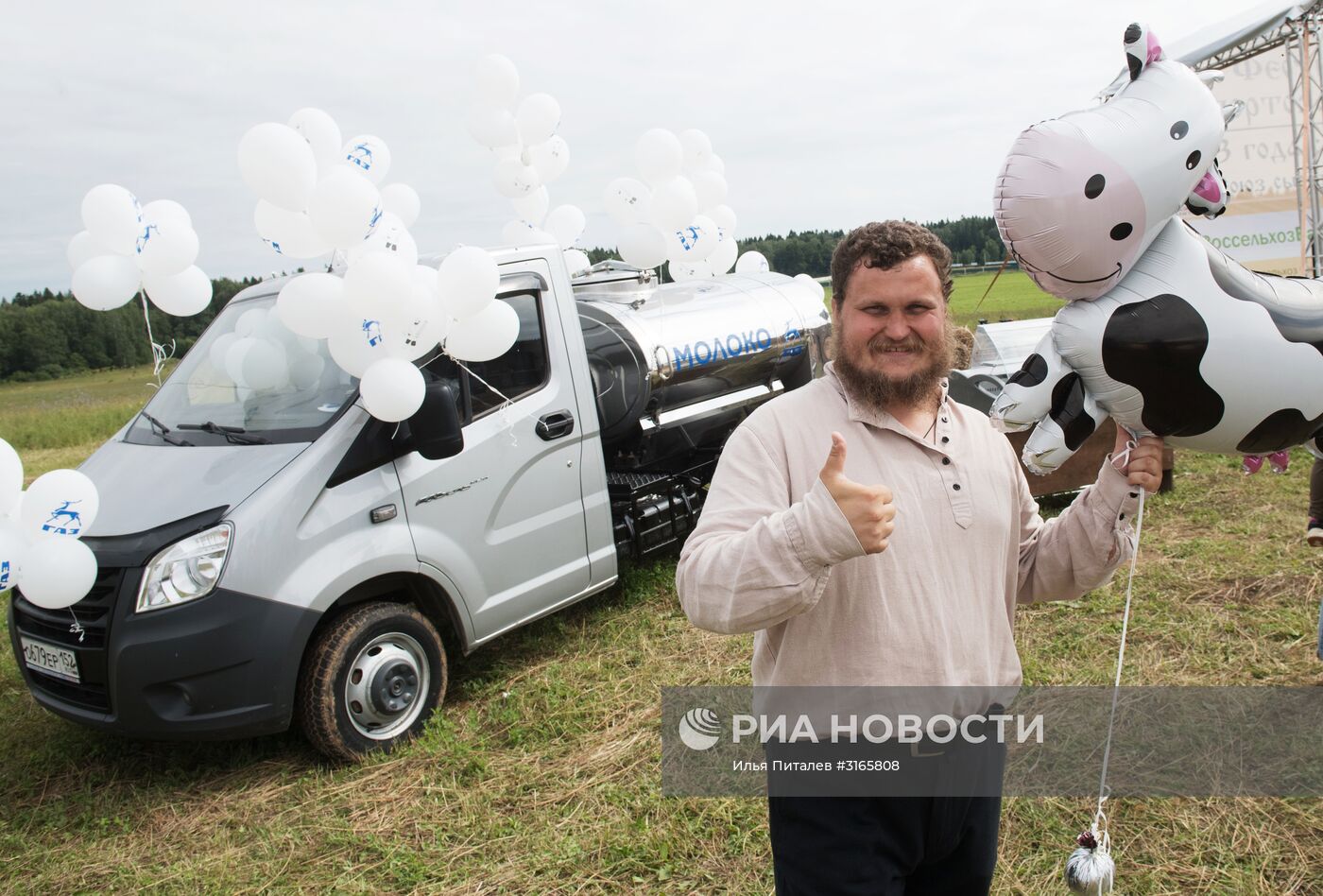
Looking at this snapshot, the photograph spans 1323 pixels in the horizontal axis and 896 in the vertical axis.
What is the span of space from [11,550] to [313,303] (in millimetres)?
1305

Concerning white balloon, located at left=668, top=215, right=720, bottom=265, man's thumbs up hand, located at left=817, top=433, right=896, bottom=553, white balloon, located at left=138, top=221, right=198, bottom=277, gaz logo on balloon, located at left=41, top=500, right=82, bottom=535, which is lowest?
gaz logo on balloon, located at left=41, top=500, right=82, bottom=535

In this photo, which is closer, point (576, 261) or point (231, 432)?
point (231, 432)

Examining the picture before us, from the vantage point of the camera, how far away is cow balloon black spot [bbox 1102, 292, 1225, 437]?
5.74ft

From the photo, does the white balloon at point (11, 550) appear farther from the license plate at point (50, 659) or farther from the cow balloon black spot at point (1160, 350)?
the cow balloon black spot at point (1160, 350)

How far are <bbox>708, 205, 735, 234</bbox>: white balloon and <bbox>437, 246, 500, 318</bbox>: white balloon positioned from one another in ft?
9.63

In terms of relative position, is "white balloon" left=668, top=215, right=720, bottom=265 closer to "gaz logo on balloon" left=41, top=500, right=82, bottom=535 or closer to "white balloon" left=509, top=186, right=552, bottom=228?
"white balloon" left=509, top=186, right=552, bottom=228

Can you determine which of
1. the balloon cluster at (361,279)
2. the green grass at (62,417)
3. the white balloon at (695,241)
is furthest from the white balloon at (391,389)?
the green grass at (62,417)

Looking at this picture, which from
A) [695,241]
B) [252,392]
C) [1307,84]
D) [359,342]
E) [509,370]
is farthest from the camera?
[1307,84]

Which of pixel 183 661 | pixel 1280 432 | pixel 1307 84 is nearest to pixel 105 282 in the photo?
pixel 183 661

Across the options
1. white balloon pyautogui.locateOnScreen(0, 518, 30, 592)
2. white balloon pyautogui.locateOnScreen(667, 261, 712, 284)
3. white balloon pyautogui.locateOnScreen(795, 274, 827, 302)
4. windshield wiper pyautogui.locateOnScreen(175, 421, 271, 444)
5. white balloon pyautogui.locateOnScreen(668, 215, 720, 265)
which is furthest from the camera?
white balloon pyautogui.locateOnScreen(795, 274, 827, 302)

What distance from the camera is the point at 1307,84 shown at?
8.48m

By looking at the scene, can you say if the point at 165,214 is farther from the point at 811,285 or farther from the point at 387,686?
the point at 811,285

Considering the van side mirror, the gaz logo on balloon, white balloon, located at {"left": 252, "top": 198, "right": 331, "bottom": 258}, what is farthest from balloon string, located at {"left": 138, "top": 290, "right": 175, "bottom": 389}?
the van side mirror

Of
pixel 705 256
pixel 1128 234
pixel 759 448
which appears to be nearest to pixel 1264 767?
pixel 1128 234
